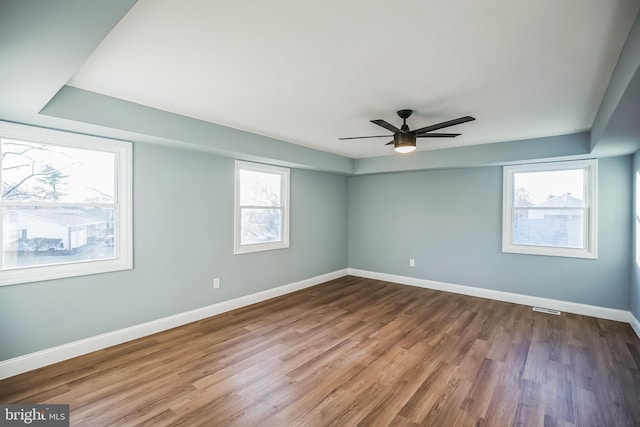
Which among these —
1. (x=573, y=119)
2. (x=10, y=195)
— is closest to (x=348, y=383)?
(x=10, y=195)

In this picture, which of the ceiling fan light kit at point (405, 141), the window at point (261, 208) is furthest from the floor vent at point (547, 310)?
the window at point (261, 208)

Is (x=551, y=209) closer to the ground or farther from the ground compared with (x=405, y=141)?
closer to the ground

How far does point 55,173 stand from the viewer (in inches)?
115

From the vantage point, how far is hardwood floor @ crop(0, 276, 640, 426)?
7.09ft

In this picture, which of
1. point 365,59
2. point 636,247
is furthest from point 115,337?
point 636,247

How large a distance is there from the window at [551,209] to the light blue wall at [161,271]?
11.6ft

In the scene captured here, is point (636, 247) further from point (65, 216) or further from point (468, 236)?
point (65, 216)

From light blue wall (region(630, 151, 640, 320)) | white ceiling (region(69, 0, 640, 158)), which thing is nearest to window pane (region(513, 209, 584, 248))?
light blue wall (region(630, 151, 640, 320))

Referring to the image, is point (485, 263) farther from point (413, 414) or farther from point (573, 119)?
point (413, 414)

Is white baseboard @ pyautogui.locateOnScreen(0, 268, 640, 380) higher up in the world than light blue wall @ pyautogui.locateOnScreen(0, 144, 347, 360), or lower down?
lower down

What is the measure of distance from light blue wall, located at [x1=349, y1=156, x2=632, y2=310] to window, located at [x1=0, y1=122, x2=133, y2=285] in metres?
4.36

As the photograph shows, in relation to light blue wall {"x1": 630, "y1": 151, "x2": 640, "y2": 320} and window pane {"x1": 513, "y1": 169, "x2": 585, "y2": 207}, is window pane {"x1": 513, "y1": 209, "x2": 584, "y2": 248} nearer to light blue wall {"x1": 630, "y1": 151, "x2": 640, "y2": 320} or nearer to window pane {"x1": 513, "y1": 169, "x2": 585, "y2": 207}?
window pane {"x1": 513, "y1": 169, "x2": 585, "y2": 207}

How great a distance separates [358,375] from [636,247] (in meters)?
3.74

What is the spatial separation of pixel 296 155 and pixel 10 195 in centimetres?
320
